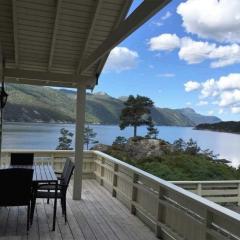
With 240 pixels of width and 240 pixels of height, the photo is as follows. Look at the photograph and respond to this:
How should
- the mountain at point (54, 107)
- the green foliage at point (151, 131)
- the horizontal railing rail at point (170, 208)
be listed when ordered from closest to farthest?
1. the horizontal railing rail at point (170, 208)
2. the green foliage at point (151, 131)
3. the mountain at point (54, 107)

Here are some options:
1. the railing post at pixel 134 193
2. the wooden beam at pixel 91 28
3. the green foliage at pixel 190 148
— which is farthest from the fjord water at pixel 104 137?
the railing post at pixel 134 193

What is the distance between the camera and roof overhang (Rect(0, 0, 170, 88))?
562 centimetres

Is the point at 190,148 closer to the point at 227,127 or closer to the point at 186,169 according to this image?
the point at 227,127

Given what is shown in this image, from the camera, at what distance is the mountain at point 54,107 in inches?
915

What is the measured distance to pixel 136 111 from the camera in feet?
76.5

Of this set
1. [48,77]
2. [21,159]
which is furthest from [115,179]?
[48,77]

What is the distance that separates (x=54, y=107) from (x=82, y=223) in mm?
24956

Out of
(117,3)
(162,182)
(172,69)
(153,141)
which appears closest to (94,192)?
(162,182)

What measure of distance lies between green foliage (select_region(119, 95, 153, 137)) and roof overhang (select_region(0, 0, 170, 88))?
15.4m

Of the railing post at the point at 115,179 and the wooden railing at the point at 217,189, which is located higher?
the railing post at the point at 115,179

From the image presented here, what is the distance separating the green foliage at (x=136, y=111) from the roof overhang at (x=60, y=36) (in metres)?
15.4

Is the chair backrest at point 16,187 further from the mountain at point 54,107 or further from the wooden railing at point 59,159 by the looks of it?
the mountain at point 54,107

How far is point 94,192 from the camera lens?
8.17m

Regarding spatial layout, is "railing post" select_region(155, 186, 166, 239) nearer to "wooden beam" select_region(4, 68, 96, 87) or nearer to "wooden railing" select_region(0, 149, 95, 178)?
"wooden beam" select_region(4, 68, 96, 87)
